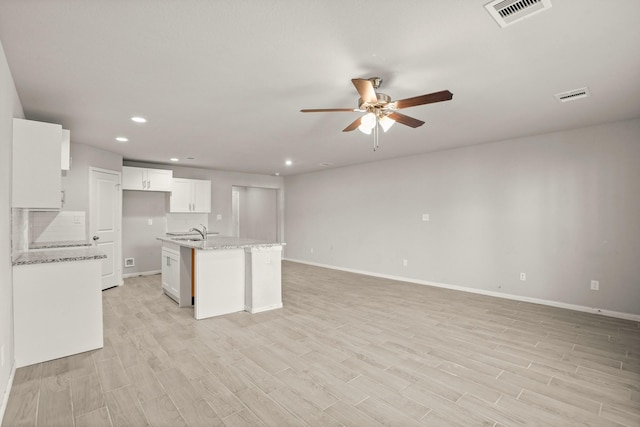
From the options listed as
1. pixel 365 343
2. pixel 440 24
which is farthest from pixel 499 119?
pixel 365 343

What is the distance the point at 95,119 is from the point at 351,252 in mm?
5370

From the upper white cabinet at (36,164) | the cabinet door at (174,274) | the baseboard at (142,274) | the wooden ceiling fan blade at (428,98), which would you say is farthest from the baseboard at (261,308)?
the baseboard at (142,274)

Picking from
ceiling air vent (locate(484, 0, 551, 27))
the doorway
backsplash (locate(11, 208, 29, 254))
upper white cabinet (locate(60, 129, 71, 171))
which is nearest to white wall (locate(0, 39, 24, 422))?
backsplash (locate(11, 208, 29, 254))

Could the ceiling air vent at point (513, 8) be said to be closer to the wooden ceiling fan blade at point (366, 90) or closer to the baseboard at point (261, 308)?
the wooden ceiling fan blade at point (366, 90)

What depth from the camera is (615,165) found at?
158 inches

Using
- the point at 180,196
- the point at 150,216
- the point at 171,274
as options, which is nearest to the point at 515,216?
the point at 171,274

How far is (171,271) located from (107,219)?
1.78 m

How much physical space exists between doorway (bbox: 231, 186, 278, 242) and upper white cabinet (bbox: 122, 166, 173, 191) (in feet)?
8.87

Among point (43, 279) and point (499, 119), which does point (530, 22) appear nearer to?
point (499, 119)

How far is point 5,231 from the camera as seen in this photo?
228 cm

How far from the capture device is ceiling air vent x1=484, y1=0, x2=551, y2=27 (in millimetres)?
1717

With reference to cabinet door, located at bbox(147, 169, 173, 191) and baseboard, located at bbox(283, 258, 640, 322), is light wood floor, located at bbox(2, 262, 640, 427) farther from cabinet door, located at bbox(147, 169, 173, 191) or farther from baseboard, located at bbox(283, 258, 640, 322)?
cabinet door, located at bbox(147, 169, 173, 191)

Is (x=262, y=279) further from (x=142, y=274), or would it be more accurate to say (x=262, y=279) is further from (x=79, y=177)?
(x=142, y=274)

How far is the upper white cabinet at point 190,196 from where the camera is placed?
6914 mm
